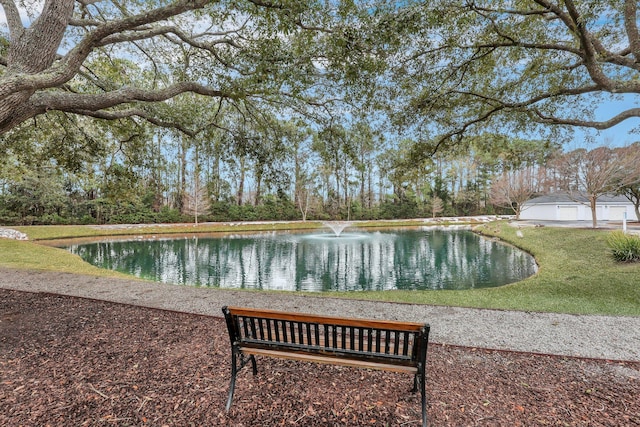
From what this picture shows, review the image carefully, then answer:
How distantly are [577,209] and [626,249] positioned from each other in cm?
2511

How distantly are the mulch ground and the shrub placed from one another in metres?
9.63

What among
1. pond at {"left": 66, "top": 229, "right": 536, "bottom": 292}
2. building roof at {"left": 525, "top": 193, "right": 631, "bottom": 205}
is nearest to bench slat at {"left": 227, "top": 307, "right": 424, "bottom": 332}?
pond at {"left": 66, "top": 229, "right": 536, "bottom": 292}

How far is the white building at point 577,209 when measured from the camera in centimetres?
2914

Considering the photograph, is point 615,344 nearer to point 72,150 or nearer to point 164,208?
point 72,150

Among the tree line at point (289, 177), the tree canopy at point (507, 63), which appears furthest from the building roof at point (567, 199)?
the tree canopy at point (507, 63)

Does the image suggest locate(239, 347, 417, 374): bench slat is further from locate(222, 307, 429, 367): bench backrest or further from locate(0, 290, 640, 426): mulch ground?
locate(0, 290, 640, 426): mulch ground

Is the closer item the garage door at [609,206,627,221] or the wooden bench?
the wooden bench

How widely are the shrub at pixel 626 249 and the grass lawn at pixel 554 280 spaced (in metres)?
0.27

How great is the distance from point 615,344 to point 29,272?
11826mm

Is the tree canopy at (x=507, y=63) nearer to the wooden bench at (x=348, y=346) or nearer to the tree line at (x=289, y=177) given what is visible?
the tree line at (x=289, y=177)

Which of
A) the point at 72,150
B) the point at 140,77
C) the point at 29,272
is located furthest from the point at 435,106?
the point at 29,272

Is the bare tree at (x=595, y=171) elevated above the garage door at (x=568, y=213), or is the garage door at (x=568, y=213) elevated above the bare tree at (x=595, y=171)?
the bare tree at (x=595, y=171)

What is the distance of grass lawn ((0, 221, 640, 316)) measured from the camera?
6.10m

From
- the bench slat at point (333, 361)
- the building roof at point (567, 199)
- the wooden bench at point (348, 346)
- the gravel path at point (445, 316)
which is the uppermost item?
the building roof at point (567, 199)
